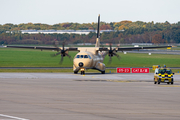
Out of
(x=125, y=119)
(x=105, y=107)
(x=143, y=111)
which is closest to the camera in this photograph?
(x=125, y=119)

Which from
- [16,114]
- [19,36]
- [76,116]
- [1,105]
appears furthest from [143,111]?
[19,36]

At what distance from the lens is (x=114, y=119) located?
14.3 meters

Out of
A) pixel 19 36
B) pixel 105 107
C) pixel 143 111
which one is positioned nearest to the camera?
pixel 143 111

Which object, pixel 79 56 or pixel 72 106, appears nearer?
pixel 72 106

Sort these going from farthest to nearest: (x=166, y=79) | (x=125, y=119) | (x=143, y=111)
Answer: (x=166, y=79) < (x=143, y=111) < (x=125, y=119)

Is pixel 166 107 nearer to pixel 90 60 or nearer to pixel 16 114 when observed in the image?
pixel 16 114

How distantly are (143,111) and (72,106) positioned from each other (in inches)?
162

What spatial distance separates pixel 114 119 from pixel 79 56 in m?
30.7

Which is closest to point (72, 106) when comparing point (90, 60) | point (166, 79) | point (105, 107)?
point (105, 107)

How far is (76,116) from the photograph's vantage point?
589 inches

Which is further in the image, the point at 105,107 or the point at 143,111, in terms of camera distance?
the point at 105,107

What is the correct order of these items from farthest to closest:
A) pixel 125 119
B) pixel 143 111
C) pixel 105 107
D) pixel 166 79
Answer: pixel 166 79 → pixel 105 107 → pixel 143 111 → pixel 125 119

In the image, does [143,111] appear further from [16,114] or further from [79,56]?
[79,56]

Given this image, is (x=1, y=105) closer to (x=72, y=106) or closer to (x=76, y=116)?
(x=72, y=106)
